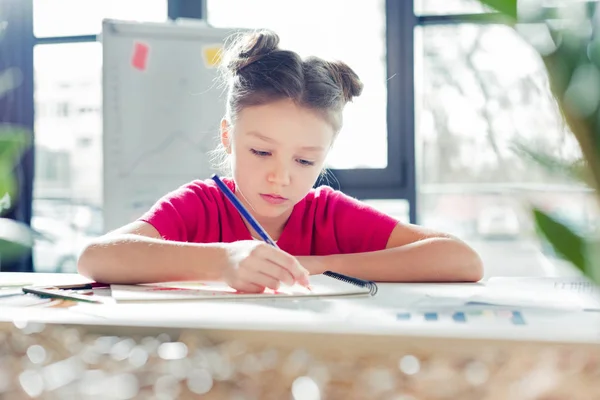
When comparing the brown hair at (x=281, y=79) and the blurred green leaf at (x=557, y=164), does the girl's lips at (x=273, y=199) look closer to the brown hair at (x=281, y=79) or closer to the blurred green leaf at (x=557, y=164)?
the brown hair at (x=281, y=79)

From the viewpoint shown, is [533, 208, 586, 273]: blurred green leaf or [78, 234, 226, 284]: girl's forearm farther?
[78, 234, 226, 284]: girl's forearm

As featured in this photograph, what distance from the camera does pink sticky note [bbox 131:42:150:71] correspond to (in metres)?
2.60

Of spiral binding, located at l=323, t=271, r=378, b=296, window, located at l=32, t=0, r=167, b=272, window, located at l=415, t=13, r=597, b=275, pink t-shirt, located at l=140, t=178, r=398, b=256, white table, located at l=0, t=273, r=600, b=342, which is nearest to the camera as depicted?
white table, located at l=0, t=273, r=600, b=342

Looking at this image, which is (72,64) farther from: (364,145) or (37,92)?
(364,145)

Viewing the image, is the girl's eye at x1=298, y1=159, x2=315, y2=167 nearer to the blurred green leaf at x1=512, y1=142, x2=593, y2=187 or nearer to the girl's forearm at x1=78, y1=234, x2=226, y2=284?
the girl's forearm at x1=78, y1=234, x2=226, y2=284

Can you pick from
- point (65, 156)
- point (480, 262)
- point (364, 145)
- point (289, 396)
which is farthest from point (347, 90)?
point (65, 156)

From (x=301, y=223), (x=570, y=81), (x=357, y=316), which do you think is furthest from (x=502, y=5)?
(x=301, y=223)

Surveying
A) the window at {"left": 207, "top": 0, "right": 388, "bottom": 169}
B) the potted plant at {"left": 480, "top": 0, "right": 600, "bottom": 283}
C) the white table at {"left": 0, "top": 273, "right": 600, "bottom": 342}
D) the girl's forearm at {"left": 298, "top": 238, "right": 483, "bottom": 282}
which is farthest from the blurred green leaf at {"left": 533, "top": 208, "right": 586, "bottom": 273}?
the window at {"left": 207, "top": 0, "right": 388, "bottom": 169}

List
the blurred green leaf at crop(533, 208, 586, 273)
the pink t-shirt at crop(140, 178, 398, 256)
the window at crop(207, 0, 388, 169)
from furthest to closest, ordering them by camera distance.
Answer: the window at crop(207, 0, 388, 169) → the pink t-shirt at crop(140, 178, 398, 256) → the blurred green leaf at crop(533, 208, 586, 273)

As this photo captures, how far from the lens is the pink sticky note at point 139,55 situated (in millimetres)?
2602

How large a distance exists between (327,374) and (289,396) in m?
0.02

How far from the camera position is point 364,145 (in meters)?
2.94

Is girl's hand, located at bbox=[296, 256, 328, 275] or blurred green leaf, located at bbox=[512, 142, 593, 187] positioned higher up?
blurred green leaf, located at bbox=[512, 142, 593, 187]

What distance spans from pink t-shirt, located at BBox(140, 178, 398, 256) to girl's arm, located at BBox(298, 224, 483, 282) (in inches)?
7.8
